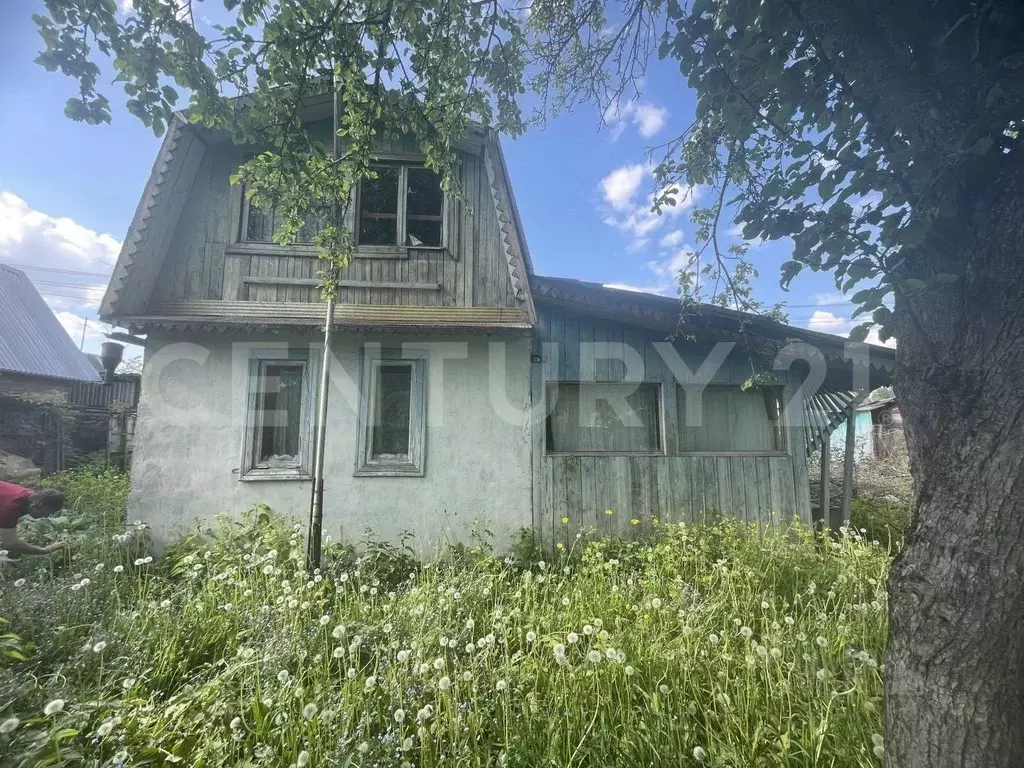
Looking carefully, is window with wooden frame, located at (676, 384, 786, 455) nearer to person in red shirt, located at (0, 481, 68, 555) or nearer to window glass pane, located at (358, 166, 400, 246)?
window glass pane, located at (358, 166, 400, 246)

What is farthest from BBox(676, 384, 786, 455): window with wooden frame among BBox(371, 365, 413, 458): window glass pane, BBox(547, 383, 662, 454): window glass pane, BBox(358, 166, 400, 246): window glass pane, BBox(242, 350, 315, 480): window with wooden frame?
BBox(242, 350, 315, 480): window with wooden frame

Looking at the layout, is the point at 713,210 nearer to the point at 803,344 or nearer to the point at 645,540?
the point at 803,344

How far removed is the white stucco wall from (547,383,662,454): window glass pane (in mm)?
478

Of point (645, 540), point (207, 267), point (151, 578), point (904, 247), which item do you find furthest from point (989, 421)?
point (207, 267)

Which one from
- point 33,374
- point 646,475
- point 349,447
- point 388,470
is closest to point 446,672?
point 388,470

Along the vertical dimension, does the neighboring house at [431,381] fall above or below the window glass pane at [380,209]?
below

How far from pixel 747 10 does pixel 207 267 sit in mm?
6278

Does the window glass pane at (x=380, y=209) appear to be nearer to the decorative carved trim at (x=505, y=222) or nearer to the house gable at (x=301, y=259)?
the house gable at (x=301, y=259)

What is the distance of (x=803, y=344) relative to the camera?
17.7 feet

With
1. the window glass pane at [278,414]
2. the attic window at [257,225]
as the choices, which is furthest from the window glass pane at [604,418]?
the attic window at [257,225]

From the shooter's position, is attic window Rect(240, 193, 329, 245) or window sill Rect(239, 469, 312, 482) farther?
attic window Rect(240, 193, 329, 245)

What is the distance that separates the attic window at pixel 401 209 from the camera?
19.6 feet

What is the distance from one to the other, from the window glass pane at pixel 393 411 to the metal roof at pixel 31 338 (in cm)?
1459

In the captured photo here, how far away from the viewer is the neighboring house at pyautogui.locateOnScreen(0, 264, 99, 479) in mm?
10312
